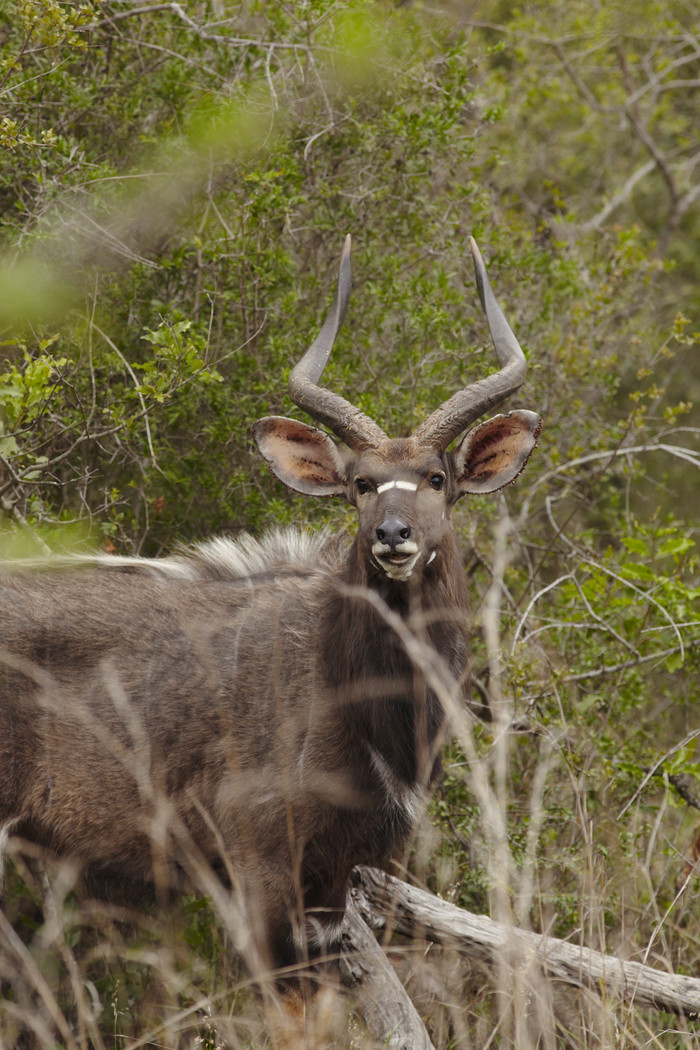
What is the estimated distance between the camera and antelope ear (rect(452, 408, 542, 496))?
172 inches

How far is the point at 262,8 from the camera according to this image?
6090 mm

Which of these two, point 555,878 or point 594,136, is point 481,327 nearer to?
point 555,878

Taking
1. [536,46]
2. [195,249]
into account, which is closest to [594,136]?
[536,46]

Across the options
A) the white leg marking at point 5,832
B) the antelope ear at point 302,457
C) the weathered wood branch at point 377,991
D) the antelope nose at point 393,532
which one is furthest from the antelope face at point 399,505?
the white leg marking at point 5,832

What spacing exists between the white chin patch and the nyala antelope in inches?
0.6

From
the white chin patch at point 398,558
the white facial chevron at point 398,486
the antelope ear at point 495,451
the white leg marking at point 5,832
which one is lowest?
the white leg marking at point 5,832

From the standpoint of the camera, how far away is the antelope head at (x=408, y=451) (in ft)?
13.5

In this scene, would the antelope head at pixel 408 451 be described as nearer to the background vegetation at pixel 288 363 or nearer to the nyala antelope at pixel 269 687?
the nyala antelope at pixel 269 687

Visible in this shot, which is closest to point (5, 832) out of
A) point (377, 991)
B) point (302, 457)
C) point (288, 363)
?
point (377, 991)

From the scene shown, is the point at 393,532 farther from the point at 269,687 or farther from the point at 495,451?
the point at 269,687

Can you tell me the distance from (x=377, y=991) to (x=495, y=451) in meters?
2.28

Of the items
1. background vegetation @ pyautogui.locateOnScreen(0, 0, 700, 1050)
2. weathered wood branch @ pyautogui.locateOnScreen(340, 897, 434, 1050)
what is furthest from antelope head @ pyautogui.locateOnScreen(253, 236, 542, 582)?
weathered wood branch @ pyautogui.locateOnScreen(340, 897, 434, 1050)

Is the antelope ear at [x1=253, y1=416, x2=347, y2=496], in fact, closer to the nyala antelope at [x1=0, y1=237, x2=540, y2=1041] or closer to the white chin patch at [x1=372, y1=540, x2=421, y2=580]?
the nyala antelope at [x1=0, y1=237, x2=540, y2=1041]

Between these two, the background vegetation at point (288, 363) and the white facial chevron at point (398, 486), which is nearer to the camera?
the white facial chevron at point (398, 486)
